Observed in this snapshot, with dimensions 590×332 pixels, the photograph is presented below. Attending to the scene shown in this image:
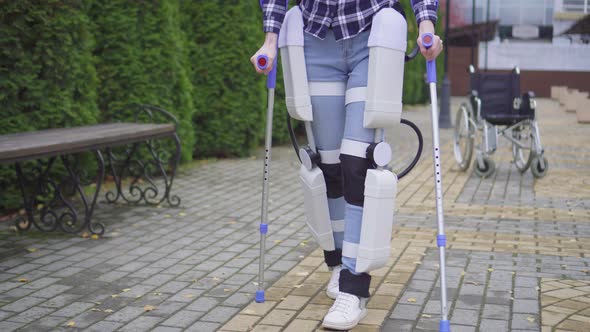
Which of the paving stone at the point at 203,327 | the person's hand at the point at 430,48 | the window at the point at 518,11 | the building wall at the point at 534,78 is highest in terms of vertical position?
the window at the point at 518,11

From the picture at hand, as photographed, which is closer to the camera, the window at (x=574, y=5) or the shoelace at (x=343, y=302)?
the shoelace at (x=343, y=302)

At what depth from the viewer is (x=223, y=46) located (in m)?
10.1

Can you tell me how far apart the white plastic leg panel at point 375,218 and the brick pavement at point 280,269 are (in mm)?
336

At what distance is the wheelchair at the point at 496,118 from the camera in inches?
343

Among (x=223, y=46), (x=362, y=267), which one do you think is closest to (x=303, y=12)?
(x=362, y=267)

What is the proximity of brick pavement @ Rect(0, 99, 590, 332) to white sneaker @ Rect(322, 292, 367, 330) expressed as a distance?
100 mm

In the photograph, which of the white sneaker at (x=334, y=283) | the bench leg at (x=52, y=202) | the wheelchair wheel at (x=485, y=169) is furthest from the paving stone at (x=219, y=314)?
the wheelchair wheel at (x=485, y=169)

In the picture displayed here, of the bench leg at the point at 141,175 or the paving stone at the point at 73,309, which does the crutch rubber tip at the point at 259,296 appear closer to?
the paving stone at the point at 73,309

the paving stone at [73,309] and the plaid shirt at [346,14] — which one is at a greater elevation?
the plaid shirt at [346,14]

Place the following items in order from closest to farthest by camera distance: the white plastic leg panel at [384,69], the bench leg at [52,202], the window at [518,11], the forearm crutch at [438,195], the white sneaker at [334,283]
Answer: the forearm crutch at [438,195]
the white plastic leg panel at [384,69]
the white sneaker at [334,283]
the bench leg at [52,202]
the window at [518,11]

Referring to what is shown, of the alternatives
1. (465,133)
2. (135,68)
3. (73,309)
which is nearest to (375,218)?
(73,309)

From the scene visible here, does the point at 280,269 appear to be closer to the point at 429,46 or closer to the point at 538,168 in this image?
the point at 429,46

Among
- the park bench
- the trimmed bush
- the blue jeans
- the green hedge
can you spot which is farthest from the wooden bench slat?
the blue jeans

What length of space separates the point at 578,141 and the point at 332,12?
1044cm
